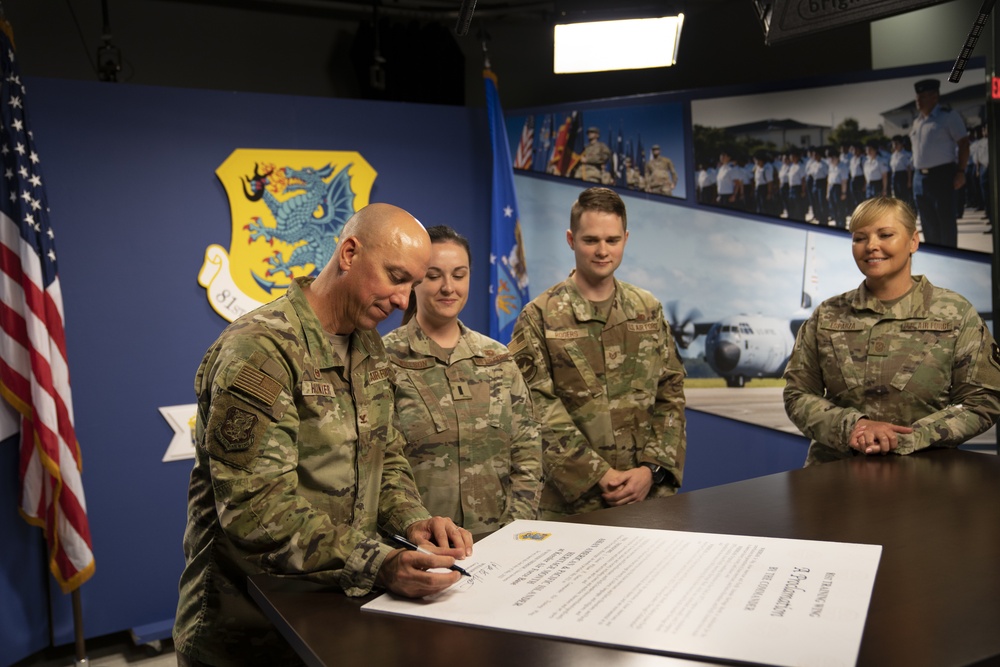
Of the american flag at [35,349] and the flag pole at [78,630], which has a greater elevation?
the american flag at [35,349]

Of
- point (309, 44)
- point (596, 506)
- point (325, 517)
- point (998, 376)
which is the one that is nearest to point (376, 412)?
point (325, 517)

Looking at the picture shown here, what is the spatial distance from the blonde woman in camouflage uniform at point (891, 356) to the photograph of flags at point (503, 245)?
2.31 meters

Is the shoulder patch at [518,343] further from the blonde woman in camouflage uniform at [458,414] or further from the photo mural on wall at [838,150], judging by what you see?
the photo mural on wall at [838,150]

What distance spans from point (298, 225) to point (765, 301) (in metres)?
2.45

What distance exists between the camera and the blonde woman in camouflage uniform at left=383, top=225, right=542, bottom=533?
2.50 metres

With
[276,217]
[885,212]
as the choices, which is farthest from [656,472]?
[276,217]

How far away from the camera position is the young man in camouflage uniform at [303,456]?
146 centimetres

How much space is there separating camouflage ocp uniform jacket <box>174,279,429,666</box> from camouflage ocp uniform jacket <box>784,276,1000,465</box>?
1.50 m

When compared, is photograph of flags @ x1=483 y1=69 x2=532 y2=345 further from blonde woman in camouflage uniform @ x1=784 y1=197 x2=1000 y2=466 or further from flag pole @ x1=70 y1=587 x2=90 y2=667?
flag pole @ x1=70 y1=587 x2=90 y2=667

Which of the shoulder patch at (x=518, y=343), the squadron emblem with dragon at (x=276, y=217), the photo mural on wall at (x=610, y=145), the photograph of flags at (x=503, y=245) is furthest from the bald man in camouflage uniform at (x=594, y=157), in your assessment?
the shoulder patch at (x=518, y=343)

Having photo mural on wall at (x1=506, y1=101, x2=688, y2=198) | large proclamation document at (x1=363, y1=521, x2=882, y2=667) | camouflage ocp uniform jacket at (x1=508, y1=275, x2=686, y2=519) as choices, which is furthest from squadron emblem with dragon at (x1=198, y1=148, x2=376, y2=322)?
large proclamation document at (x1=363, y1=521, x2=882, y2=667)

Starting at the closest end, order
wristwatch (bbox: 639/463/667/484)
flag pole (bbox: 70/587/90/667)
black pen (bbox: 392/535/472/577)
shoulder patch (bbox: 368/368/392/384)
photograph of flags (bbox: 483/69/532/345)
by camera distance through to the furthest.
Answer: black pen (bbox: 392/535/472/577)
shoulder patch (bbox: 368/368/392/384)
wristwatch (bbox: 639/463/667/484)
flag pole (bbox: 70/587/90/667)
photograph of flags (bbox: 483/69/532/345)

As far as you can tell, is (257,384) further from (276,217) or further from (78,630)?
(276,217)

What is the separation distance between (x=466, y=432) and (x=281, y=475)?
1.05 m
